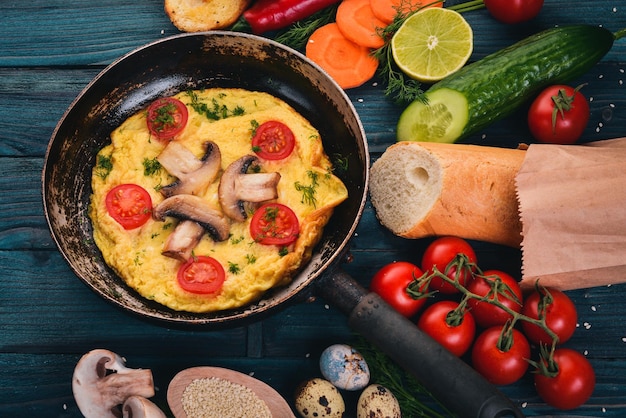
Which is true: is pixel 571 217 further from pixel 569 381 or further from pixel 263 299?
pixel 263 299

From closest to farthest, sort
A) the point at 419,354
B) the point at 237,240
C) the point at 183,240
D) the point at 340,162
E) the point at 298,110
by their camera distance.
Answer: the point at 419,354 < the point at 183,240 < the point at 237,240 < the point at 340,162 < the point at 298,110

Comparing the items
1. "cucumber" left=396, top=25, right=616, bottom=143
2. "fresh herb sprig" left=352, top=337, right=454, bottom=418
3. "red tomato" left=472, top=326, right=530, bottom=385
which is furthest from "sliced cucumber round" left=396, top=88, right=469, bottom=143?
"fresh herb sprig" left=352, top=337, right=454, bottom=418

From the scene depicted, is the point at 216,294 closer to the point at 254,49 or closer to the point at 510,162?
the point at 254,49

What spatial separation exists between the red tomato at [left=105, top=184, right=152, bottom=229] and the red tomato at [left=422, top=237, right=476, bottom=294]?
5.47 feet

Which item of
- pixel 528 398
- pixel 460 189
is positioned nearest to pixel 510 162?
pixel 460 189

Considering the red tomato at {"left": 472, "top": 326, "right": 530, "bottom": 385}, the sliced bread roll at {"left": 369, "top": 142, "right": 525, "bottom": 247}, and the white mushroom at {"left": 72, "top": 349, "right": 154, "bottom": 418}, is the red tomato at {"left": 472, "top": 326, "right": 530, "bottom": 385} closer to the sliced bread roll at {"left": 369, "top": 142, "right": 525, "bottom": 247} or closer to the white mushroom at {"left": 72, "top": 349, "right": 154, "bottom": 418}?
the sliced bread roll at {"left": 369, "top": 142, "right": 525, "bottom": 247}

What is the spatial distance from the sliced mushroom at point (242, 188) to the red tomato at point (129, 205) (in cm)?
42

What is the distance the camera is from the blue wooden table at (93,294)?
3.87m

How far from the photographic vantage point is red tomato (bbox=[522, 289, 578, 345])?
3568 millimetres

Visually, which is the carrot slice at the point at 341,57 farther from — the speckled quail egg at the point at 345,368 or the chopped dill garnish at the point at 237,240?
the speckled quail egg at the point at 345,368

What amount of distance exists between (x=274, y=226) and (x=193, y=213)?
0.45 meters

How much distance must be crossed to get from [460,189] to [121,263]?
1954 mm

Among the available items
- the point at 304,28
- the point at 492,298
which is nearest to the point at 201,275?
the point at 492,298

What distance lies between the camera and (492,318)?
3.68m
